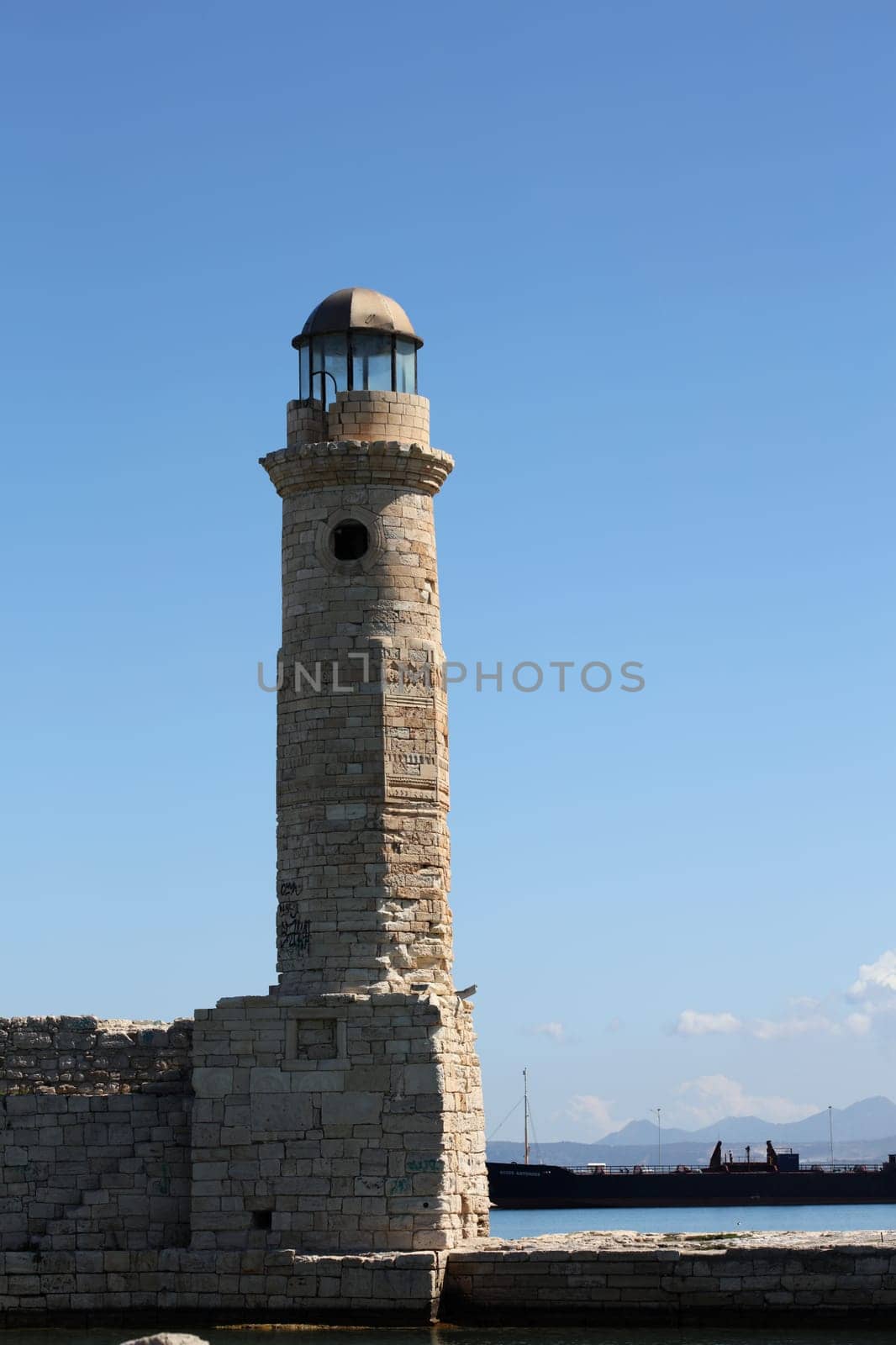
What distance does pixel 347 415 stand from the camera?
25.0 metres

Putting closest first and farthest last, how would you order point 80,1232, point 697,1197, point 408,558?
point 80,1232 → point 408,558 → point 697,1197

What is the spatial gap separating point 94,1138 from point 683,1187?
41.7m

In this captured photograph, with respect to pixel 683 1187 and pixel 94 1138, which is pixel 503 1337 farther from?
pixel 683 1187

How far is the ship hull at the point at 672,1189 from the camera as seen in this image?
62.3 meters

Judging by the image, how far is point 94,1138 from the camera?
23406 mm

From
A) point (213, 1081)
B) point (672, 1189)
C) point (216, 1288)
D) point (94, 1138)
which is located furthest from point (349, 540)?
point (672, 1189)

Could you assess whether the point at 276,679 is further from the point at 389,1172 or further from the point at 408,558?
the point at 389,1172

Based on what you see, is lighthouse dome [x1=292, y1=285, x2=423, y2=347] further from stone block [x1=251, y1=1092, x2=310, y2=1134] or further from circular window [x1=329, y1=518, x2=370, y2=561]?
stone block [x1=251, y1=1092, x2=310, y2=1134]

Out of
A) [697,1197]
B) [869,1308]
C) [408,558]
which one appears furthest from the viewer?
[697,1197]

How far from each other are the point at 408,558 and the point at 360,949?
4372 millimetres

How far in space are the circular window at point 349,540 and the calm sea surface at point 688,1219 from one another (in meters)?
27.1

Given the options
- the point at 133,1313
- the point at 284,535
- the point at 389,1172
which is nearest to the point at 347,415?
the point at 284,535

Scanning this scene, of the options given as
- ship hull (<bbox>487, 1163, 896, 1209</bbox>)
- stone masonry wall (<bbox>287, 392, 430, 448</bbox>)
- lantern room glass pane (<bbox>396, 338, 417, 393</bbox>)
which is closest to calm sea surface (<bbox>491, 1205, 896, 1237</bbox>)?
ship hull (<bbox>487, 1163, 896, 1209</bbox>)

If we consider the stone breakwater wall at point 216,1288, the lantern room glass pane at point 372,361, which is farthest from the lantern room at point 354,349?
the stone breakwater wall at point 216,1288
